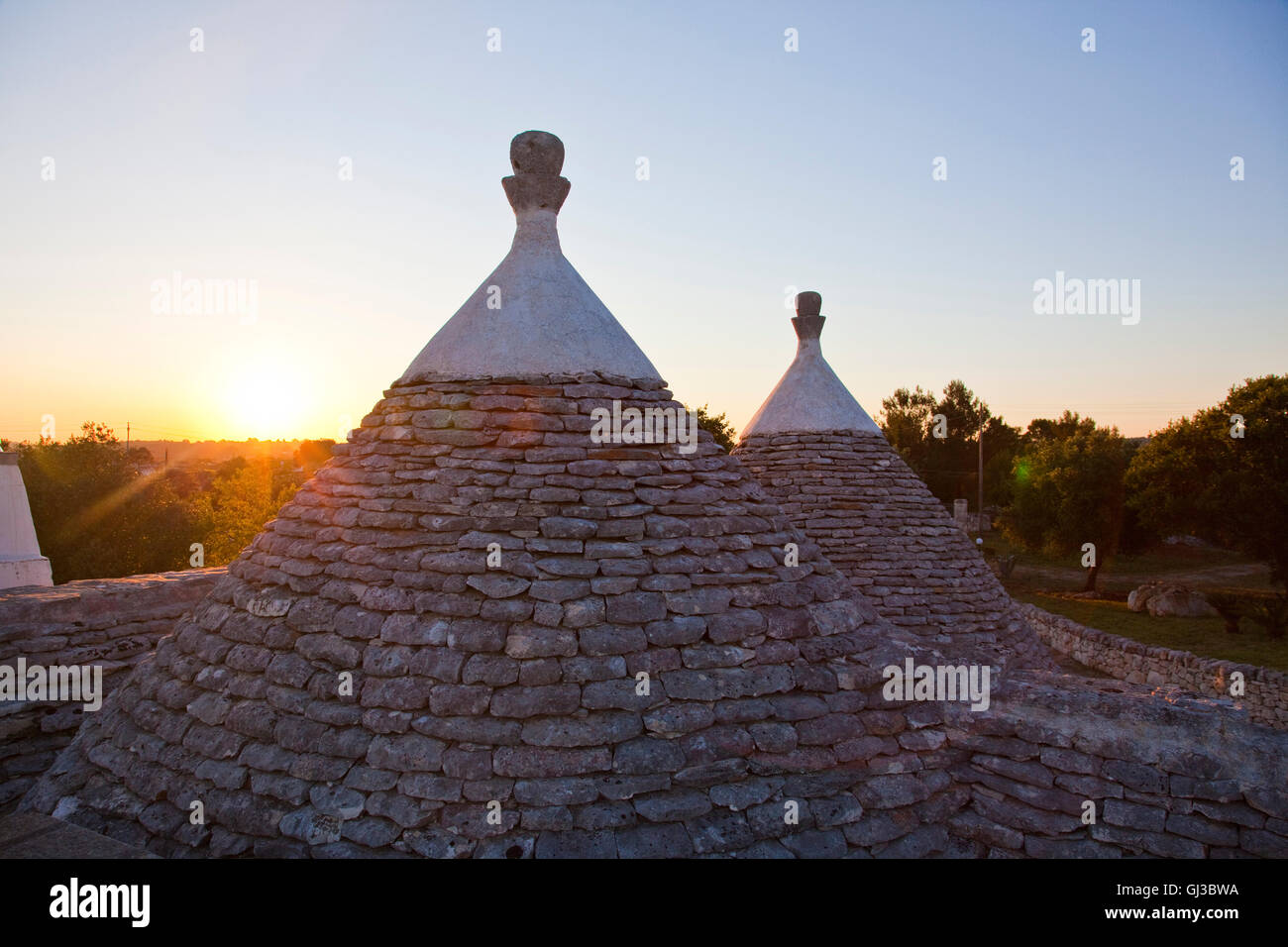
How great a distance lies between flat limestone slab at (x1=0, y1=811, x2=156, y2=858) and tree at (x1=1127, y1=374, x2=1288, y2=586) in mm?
25184

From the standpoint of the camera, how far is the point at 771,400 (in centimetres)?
921

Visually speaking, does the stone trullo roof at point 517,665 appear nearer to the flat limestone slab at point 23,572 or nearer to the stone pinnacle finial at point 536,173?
the stone pinnacle finial at point 536,173

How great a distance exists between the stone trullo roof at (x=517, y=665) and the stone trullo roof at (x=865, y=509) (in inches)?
124

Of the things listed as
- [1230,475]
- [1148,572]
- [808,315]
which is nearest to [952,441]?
[1148,572]

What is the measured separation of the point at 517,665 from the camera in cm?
383

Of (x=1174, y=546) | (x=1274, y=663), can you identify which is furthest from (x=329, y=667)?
(x=1174, y=546)

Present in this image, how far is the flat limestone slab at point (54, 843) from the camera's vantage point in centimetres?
315

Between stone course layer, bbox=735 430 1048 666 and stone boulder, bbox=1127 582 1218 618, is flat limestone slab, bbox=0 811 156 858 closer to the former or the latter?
stone course layer, bbox=735 430 1048 666

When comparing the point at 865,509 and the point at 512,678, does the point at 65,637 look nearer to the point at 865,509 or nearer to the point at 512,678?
the point at 512,678

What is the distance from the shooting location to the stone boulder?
1962 centimetres

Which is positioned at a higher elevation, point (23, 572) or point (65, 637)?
point (23, 572)

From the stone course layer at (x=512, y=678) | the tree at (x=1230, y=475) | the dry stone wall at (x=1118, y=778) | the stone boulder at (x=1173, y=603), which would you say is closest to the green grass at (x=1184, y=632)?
the stone boulder at (x=1173, y=603)

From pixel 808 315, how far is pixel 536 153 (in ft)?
16.3
